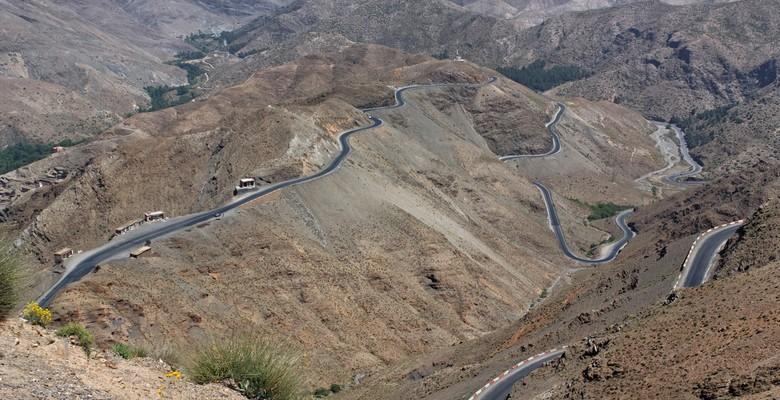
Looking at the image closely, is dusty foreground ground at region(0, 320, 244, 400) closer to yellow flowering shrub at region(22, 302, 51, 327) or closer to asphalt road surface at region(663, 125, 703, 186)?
yellow flowering shrub at region(22, 302, 51, 327)

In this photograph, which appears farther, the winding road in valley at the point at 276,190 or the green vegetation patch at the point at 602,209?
the green vegetation patch at the point at 602,209

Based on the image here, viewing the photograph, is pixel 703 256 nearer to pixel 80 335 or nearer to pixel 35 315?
pixel 80 335

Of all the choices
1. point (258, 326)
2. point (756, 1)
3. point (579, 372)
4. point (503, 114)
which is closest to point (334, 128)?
point (258, 326)

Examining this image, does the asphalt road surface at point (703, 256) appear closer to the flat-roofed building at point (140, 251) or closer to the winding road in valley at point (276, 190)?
the winding road in valley at point (276, 190)

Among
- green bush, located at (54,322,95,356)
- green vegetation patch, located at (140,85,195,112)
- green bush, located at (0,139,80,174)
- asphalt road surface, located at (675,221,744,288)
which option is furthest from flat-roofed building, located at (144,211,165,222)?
green vegetation patch, located at (140,85,195,112)

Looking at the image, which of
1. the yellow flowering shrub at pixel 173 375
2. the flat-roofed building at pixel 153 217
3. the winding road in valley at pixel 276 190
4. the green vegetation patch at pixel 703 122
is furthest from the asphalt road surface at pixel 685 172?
the yellow flowering shrub at pixel 173 375
